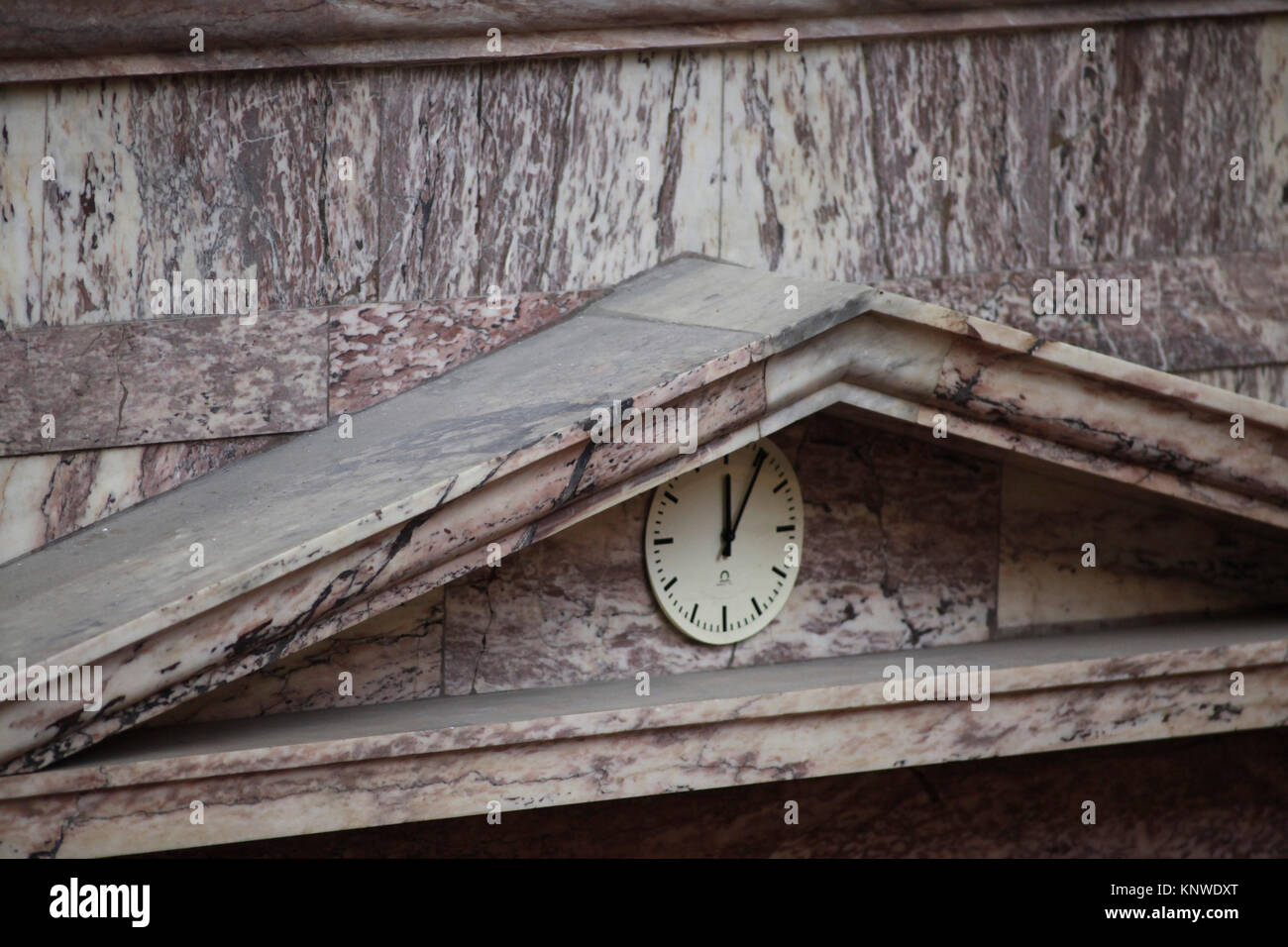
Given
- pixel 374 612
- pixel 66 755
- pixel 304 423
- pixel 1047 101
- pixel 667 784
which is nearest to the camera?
pixel 66 755

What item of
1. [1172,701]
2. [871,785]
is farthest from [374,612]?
[1172,701]

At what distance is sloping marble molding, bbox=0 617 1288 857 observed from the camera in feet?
8.90

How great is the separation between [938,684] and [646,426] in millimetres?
1061

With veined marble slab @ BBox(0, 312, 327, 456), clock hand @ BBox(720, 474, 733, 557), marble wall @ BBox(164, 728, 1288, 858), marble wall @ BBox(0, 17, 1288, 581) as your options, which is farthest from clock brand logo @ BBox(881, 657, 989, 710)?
veined marble slab @ BBox(0, 312, 327, 456)

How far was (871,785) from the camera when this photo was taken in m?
4.07

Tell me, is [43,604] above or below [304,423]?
below

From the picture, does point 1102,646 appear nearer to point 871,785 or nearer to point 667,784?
point 871,785

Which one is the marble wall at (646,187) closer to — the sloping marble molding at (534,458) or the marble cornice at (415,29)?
the marble cornice at (415,29)

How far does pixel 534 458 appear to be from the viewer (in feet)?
9.09

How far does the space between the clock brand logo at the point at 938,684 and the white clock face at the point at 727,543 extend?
0.39 meters

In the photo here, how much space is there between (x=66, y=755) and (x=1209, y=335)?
10.8 feet

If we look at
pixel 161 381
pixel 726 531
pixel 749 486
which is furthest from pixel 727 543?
pixel 161 381

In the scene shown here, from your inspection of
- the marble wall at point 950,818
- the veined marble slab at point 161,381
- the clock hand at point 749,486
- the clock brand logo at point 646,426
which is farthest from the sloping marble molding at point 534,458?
the marble wall at point 950,818

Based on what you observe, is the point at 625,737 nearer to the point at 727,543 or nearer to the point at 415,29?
the point at 727,543
